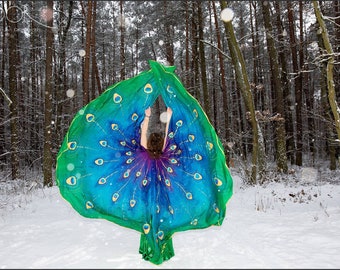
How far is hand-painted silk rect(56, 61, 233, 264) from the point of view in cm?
421

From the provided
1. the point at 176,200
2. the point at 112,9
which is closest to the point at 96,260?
the point at 176,200

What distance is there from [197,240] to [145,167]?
1979mm

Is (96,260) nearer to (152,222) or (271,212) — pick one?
(152,222)

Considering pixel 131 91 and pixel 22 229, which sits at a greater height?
pixel 131 91

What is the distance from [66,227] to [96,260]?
2.17 metres

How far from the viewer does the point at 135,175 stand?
4.44 meters

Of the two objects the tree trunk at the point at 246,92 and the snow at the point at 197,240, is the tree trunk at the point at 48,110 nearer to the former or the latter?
the snow at the point at 197,240


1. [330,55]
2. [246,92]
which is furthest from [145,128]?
[246,92]

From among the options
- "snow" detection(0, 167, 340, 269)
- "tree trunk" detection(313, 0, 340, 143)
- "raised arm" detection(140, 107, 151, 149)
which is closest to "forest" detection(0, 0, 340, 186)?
"tree trunk" detection(313, 0, 340, 143)

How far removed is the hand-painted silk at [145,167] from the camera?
4.21 metres

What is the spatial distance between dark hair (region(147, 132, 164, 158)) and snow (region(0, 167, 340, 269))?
1.49 meters

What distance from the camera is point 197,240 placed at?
563 cm

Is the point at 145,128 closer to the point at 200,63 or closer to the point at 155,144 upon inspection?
the point at 155,144

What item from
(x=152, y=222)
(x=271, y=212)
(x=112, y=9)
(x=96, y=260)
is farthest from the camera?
(x=112, y=9)
